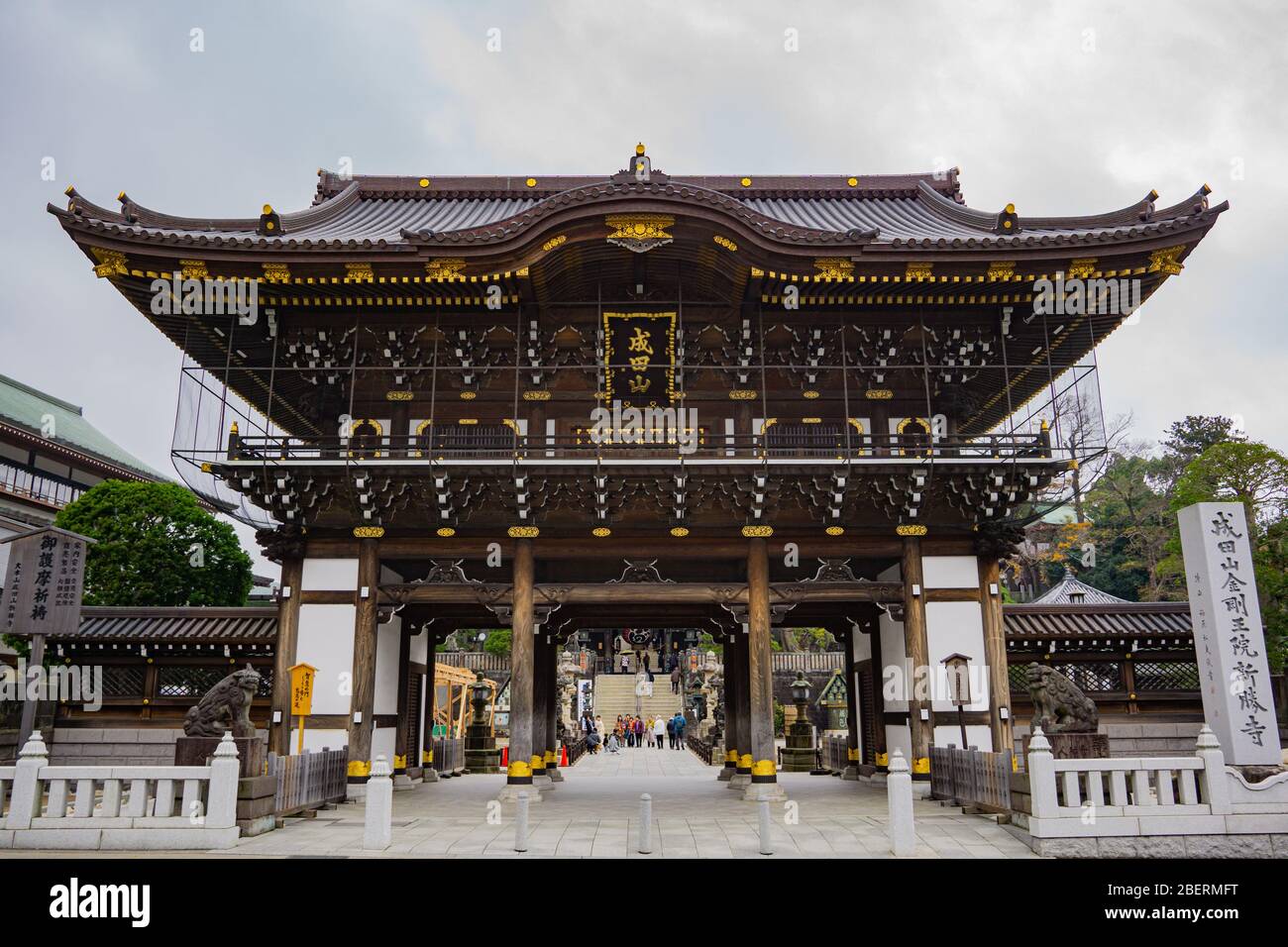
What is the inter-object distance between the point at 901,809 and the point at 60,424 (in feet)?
166

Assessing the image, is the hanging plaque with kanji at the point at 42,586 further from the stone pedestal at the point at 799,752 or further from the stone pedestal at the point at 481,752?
the stone pedestal at the point at 799,752

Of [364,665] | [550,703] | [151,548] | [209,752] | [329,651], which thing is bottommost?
[209,752]

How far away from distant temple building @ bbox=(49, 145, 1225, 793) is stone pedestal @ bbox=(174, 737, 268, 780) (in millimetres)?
3532

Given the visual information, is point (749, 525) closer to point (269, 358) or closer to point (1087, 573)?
point (269, 358)

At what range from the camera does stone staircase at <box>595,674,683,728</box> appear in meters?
53.2

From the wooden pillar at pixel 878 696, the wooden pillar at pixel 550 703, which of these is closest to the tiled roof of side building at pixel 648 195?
the wooden pillar at pixel 878 696

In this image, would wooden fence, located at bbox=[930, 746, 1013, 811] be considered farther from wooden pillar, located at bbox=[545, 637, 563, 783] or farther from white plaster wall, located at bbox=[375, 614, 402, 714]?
white plaster wall, located at bbox=[375, 614, 402, 714]

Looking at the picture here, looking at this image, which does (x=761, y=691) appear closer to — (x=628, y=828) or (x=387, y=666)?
(x=628, y=828)

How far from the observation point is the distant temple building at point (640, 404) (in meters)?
15.6

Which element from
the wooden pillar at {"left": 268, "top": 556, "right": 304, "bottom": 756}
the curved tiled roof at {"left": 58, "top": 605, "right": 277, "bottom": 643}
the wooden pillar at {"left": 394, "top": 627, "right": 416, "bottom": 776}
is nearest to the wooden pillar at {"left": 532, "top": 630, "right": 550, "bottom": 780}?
the wooden pillar at {"left": 394, "top": 627, "right": 416, "bottom": 776}

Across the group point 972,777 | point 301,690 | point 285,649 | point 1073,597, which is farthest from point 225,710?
point 1073,597

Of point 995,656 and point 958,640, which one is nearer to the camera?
point 995,656

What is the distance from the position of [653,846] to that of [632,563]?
6.79 m

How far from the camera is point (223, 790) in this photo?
11.5 m
